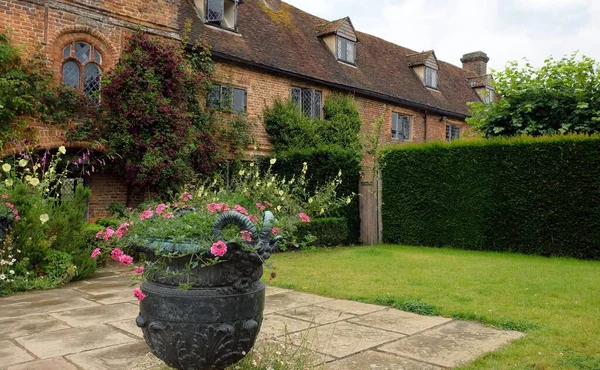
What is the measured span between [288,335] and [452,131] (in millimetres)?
22203

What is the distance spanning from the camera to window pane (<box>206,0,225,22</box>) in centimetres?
1545

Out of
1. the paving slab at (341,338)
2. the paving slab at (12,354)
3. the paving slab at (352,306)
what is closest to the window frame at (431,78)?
the paving slab at (352,306)

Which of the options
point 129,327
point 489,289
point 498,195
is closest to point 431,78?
point 498,195

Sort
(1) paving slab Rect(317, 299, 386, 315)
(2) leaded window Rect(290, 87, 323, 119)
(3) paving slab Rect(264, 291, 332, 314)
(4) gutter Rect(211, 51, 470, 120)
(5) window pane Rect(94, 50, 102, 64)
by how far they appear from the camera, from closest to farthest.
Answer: (1) paving slab Rect(317, 299, 386, 315), (3) paving slab Rect(264, 291, 332, 314), (5) window pane Rect(94, 50, 102, 64), (4) gutter Rect(211, 51, 470, 120), (2) leaded window Rect(290, 87, 323, 119)

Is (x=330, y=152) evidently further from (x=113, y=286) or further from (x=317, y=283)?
(x=113, y=286)

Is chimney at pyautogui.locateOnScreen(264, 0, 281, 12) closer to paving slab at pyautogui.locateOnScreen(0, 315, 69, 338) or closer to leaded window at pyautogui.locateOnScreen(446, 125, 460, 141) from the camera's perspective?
leaded window at pyautogui.locateOnScreen(446, 125, 460, 141)

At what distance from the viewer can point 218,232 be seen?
295cm

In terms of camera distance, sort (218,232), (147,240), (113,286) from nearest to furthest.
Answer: (218,232), (147,240), (113,286)

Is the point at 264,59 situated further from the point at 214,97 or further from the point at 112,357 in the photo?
the point at 112,357

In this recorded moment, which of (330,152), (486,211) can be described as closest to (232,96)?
(330,152)

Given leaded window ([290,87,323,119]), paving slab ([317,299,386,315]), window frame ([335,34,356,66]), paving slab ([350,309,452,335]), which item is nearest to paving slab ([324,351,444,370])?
paving slab ([350,309,452,335])

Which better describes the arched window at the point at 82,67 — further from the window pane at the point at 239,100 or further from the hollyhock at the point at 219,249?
the hollyhock at the point at 219,249

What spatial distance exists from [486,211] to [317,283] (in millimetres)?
6380

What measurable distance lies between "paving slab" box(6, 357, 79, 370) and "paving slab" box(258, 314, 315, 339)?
1.62 metres
